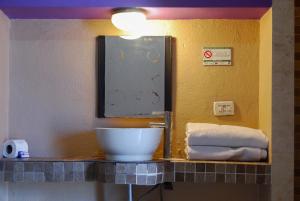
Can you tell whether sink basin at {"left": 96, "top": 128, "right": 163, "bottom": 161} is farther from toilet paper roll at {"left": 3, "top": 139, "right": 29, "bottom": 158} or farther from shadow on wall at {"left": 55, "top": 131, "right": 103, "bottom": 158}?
toilet paper roll at {"left": 3, "top": 139, "right": 29, "bottom": 158}

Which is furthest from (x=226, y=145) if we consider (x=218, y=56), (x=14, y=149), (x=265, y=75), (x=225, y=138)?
(x=14, y=149)

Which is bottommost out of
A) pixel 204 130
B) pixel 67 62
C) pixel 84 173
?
pixel 84 173

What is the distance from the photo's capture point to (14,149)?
2.23 m

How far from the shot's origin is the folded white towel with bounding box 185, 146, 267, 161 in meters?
2.12

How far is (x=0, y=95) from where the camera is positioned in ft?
7.45

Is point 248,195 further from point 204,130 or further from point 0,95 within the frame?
point 0,95

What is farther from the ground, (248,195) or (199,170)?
(199,170)

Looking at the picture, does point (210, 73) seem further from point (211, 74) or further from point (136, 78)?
point (136, 78)

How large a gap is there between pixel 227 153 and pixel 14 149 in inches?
42.7

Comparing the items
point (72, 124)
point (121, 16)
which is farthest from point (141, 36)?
point (72, 124)

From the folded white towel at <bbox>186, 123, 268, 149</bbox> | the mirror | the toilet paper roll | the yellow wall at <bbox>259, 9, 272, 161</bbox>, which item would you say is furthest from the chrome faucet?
the toilet paper roll

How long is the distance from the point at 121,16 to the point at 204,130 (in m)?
0.71

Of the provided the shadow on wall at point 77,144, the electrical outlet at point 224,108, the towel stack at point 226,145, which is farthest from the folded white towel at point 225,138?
the shadow on wall at point 77,144

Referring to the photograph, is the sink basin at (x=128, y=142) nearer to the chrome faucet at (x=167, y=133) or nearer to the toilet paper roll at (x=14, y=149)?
the chrome faucet at (x=167, y=133)
